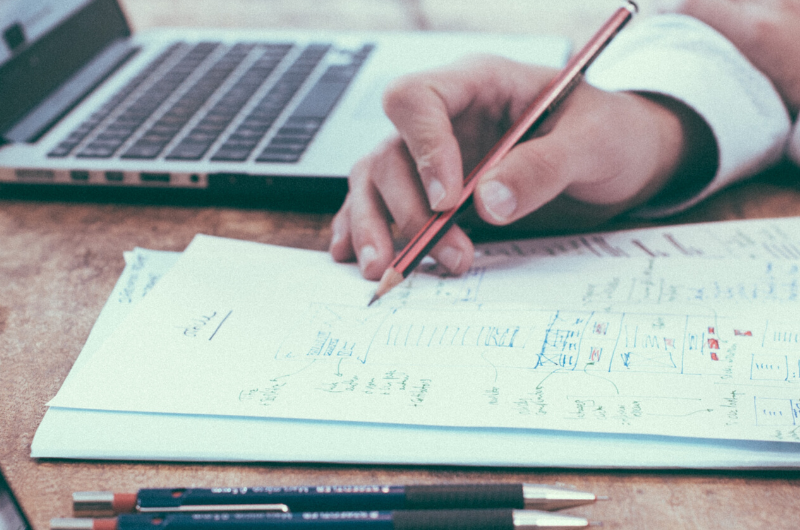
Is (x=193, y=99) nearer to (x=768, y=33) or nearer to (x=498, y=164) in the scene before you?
(x=498, y=164)

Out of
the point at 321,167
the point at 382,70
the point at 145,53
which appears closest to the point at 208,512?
the point at 321,167

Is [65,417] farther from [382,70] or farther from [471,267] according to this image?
[382,70]

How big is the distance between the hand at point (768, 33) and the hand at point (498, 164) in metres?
0.13

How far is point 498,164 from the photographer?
1.55ft

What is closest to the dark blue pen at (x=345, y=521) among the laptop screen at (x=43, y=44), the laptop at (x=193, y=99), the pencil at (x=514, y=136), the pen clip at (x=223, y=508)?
the pen clip at (x=223, y=508)

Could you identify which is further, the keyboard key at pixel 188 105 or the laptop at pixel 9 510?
the keyboard key at pixel 188 105

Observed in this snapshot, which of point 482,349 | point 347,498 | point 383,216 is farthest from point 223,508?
point 383,216

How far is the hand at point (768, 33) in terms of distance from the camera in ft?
2.08

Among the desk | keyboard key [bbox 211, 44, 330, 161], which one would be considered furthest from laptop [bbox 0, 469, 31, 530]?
keyboard key [bbox 211, 44, 330, 161]

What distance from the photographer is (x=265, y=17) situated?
3.60 feet

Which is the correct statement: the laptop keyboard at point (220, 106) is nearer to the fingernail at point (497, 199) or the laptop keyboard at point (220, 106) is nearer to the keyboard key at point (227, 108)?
the keyboard key at point (227, 108)

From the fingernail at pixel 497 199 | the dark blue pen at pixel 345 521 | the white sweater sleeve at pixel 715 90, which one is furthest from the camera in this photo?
the white sweater sleeve at pixel 715 90

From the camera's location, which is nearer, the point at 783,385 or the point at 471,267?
the point at 783,385

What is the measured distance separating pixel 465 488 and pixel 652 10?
640 millimetres
